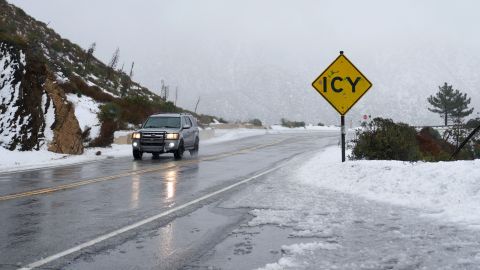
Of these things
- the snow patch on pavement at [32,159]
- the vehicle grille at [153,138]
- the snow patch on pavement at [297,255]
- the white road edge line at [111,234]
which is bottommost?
the snow patch on pavement at [297,255]

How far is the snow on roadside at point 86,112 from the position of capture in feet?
90.8

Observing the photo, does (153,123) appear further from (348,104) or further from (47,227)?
(47,227)

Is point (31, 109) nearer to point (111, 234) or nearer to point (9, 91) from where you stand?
point (9, 91)

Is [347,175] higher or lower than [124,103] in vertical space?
lower

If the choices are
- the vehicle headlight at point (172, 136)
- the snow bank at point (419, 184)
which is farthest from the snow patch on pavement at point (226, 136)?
the snow bank at point (419, 184)

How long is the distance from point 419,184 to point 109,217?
20.2ft

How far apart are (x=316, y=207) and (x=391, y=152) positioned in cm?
842

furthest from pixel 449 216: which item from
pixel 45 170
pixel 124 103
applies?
pixel 124 103

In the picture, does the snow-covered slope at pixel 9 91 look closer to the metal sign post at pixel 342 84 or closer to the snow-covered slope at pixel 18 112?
the snow-covered slope at pixel 18 112

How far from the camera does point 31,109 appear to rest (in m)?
21.8

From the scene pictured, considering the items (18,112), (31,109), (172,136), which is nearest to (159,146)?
(172,136)

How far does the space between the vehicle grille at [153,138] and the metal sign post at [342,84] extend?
782 centimetres

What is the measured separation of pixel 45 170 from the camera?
53.3 ft

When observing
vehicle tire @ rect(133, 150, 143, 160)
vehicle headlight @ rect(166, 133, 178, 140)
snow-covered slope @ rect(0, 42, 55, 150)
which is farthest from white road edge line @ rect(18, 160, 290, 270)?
snow-covered slope @ rect(0, 42, 55, 150)
